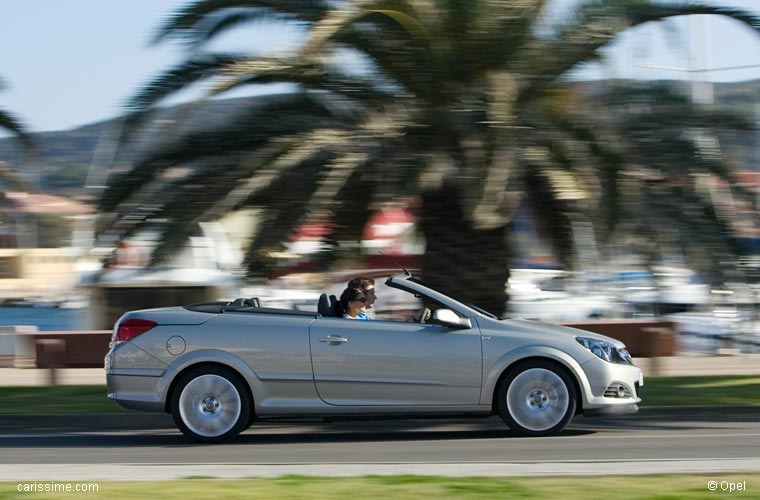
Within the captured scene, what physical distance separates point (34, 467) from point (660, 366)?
1006 cm

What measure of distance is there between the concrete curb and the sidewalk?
12.6 ft

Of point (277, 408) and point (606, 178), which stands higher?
point (606, 178)

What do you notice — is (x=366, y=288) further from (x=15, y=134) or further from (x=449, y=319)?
(x=15, y=134)

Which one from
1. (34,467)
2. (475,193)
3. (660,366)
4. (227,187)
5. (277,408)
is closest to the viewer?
(34,467)

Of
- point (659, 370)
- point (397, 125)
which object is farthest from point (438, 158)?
point (659, 370)

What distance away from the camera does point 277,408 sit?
9.93 metres

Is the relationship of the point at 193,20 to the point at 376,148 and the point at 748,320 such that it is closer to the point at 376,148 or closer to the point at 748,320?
the point at 376,148

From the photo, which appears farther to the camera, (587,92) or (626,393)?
(587,92)

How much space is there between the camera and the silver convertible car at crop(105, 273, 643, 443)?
984 centimetres

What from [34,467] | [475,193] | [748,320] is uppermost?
[475,193]

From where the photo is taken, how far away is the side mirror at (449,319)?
32.4 ft

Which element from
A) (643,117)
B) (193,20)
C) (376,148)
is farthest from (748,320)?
(193,20)

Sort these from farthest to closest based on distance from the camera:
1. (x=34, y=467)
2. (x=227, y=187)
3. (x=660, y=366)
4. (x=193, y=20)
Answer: (x=660, y=366)
(x=193, y=20)
(x=227, y=187)
(x=34, y=467)

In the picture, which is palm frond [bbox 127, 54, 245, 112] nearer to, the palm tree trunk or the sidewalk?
the palm tree trunk
